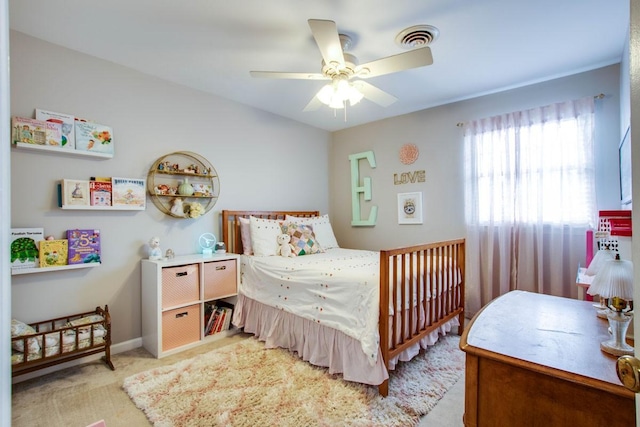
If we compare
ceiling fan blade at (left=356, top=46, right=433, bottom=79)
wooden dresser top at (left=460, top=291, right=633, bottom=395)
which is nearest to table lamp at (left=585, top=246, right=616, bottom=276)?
wooden dresser top at (left=460, top=291, right=633, bottom=395)

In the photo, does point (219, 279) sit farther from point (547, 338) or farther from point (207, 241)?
point (547, 338)

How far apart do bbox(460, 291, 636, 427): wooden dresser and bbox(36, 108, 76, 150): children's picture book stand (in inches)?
114

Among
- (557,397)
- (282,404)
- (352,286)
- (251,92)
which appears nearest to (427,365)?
(352,286)

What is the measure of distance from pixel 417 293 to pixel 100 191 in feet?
8.61

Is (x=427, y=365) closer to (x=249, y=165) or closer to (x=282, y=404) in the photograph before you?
(x=282, y=404)

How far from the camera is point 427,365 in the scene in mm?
2244

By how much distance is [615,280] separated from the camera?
0.95 meters

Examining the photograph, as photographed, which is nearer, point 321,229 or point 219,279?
point 219,279

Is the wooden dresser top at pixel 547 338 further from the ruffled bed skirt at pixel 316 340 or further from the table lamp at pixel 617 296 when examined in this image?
the ruffled bed skirt at pixel 316 340

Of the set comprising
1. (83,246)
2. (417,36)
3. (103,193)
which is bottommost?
(83,246)

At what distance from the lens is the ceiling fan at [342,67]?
1.71 m

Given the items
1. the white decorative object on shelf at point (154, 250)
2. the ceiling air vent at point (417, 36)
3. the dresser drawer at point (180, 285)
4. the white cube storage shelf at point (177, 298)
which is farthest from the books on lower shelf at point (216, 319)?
the ceiling air vent at point (417, 36)

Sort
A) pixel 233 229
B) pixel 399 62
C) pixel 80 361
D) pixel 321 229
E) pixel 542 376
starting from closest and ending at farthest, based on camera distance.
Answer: pixel 542 376 < pixel 399 62 < pixel 80 361 < pixel 233 229 < pixel 321 229

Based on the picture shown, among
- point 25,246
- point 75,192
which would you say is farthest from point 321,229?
point 25,246
